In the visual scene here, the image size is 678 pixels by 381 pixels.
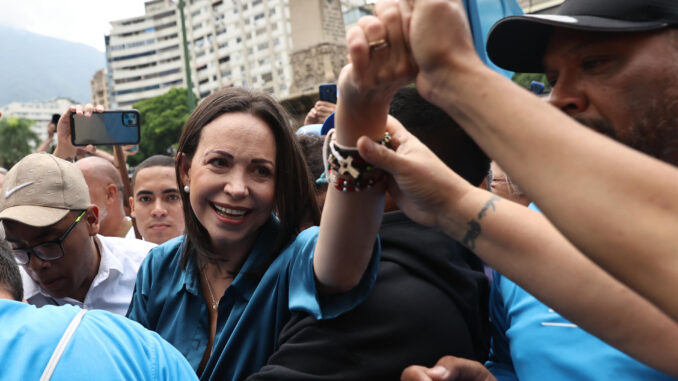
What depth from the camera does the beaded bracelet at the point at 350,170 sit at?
1.28 metres

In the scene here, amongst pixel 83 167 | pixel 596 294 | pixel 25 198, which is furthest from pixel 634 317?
pixel 83 167

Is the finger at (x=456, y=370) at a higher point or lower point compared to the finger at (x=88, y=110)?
lower

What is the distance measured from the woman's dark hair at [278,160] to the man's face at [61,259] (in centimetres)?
94

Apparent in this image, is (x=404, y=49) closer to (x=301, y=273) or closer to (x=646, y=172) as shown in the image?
(x=646, y=172)

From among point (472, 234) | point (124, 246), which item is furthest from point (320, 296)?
point (124, 246)

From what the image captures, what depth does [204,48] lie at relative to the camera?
91625 millimetres

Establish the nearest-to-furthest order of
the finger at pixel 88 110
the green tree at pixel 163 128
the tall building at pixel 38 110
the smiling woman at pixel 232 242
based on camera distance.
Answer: the smiling woman at pixel 232 242
the finger at pixel 88 110
the green tree at pixel 163 128
the tall building at pixel 38 110

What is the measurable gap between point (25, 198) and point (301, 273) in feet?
6.32

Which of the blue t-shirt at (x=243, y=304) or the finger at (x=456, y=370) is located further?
the blue t-shirt at (x=243, y=304)

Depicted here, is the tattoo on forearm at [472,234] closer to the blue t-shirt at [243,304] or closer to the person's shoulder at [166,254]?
the blue t-shirt at [243,304]

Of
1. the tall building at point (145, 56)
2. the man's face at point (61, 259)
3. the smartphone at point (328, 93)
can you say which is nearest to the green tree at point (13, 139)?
the tall building at point (145, 56)

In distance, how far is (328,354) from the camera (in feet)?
4.73

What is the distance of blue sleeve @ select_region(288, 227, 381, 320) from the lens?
4.91 ft

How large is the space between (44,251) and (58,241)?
0.08 metres
